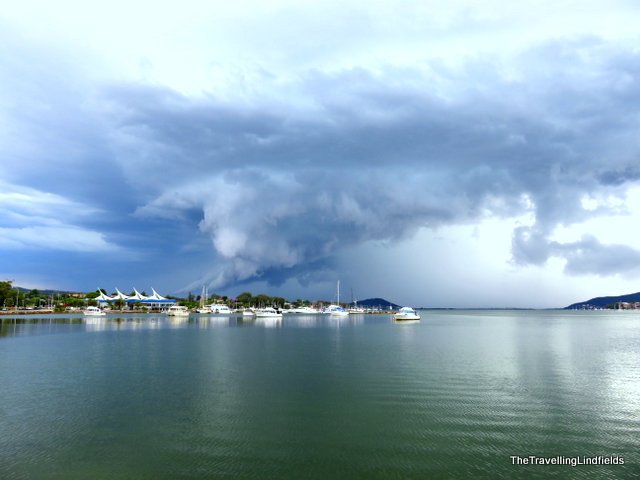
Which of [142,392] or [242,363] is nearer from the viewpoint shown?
[142,392]

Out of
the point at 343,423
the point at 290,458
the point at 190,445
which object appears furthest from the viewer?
the point at 343,423

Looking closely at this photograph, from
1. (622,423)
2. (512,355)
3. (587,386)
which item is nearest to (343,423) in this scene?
(622,423)

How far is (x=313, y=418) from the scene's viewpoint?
92.0 feet

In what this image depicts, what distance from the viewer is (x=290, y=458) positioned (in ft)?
70.2

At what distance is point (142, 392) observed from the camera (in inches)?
1407

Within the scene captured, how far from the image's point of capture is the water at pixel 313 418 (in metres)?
20.4

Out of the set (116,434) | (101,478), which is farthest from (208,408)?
(101,478)

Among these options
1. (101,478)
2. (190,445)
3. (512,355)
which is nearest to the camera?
(101,478)

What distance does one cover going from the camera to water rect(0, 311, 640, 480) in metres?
20.4

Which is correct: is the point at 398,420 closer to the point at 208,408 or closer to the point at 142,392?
the point at 208,408

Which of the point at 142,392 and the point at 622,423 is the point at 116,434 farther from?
the point at 622,423

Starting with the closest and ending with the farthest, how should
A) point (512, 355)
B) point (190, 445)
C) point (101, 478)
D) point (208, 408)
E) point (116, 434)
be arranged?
point (101, 478) < point (190, 445) < point (116, 434) < point (208, 408) < point (512, 355)

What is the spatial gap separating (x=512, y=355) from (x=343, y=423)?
140 feet

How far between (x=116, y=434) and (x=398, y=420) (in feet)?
55.3
